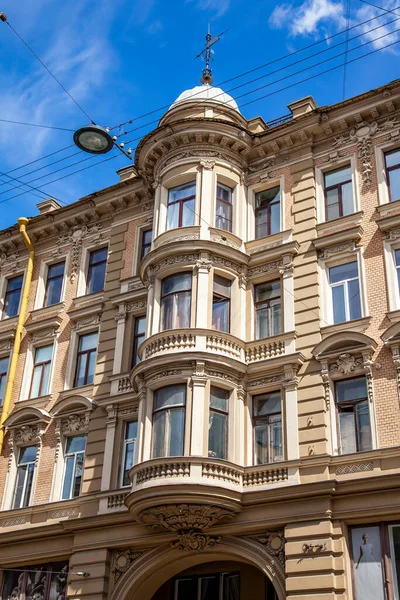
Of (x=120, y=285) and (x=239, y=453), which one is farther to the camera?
(x=120, y=285)

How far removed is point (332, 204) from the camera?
23906 millimetres

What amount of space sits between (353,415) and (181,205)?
936 cm

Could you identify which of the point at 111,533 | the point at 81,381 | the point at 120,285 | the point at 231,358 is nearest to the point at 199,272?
the point at 231,358

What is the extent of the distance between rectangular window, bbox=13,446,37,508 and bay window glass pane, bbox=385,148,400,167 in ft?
49.4

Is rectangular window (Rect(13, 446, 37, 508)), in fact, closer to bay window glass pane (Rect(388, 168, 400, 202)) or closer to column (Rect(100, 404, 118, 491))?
column (Rect(100, 404, 118, 491))

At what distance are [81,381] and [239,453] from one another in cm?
767

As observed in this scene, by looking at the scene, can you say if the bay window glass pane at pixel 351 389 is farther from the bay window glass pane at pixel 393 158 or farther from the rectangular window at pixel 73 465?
the rectangular window at pixel 73 465

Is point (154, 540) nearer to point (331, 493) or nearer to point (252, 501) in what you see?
point (252, 501)

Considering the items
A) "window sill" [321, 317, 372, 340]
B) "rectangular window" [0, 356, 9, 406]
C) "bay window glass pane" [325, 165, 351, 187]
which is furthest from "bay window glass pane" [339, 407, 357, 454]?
"rectangular window" [0, 356, 9, 406]

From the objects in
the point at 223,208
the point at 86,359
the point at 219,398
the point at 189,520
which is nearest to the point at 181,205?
the point at 223,208

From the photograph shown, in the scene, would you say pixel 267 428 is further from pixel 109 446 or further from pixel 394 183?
pixel 394 183

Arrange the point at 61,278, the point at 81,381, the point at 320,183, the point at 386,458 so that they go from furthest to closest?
the point at 61,278 < the point at 81,381 < the point at 320,183 < the point at 386,458

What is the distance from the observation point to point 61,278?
2944 centimetres

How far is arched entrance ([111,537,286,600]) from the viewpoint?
63.6ft
